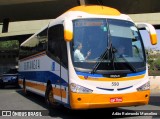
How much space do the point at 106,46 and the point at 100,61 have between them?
0.51 meters

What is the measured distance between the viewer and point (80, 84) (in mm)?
10125

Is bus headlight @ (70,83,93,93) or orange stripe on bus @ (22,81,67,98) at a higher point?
bus headlight @ (70,83,93,93)

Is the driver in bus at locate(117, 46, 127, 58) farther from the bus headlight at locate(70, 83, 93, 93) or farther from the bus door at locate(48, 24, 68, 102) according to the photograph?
the bus door at locate(48, 24, 68, 102)

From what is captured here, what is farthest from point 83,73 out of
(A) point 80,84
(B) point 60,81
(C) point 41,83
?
(C) point 41,83

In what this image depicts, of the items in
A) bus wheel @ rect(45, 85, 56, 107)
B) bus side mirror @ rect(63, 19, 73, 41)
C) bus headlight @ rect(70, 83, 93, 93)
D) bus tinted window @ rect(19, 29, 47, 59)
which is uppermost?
bus side mirror @ rect(63, 19, 73, 41)

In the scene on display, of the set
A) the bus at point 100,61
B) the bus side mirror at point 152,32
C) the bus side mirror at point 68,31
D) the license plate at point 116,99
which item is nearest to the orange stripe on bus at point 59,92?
the bus at point 100,61

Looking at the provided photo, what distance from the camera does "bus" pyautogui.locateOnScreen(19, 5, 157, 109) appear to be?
1015cm

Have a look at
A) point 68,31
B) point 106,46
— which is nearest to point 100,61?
point 106,46

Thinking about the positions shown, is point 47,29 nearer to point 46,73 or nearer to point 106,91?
point 46,73

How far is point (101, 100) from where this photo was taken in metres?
10.1

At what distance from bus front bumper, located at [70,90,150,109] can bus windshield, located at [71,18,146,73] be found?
2.26ft

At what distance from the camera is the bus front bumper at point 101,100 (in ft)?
32.9

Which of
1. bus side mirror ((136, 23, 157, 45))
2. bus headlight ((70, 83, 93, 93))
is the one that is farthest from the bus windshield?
bus headlight ((70, 83, 93, 93))

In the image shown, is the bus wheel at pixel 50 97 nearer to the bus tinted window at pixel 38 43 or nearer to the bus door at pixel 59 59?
the bus door at pixel 59 59
